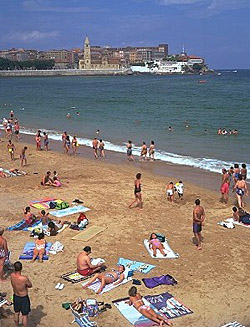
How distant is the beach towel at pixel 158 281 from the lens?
871 cm

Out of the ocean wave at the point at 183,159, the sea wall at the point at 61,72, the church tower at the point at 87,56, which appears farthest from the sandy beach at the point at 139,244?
the church tower at the point at 87,56

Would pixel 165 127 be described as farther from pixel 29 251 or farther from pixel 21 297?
pixel 21 297

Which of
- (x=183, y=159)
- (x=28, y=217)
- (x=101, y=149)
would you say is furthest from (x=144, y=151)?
(x=28, y=217)

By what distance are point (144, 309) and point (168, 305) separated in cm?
64

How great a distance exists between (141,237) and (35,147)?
617 inches

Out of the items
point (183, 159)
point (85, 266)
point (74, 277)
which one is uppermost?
point (85, 266)

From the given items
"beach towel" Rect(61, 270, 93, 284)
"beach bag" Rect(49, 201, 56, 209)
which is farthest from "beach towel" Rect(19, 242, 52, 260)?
"beach bag" Rect(49, 201, 56, 209)

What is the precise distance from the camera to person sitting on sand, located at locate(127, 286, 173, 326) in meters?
7.41

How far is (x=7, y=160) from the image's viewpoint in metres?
21.0

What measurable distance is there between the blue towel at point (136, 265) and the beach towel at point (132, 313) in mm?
1255

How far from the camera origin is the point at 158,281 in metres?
8.80

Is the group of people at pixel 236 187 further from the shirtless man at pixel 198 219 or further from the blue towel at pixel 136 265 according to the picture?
the blue towel at pixel 136 265

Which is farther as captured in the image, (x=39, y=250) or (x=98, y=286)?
(x=39, y=250)

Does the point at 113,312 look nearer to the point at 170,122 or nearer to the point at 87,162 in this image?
the point at 87,162
